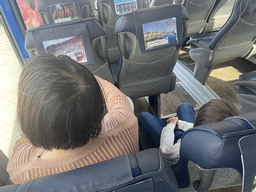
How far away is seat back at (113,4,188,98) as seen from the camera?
1021 mm

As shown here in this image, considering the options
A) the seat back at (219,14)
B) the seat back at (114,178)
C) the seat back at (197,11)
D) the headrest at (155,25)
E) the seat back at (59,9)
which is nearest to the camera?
the seat back at (114,178)

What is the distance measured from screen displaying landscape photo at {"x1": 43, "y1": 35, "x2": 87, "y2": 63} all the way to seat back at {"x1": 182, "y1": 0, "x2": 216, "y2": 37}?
1.53 meters

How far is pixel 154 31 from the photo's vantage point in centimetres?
108

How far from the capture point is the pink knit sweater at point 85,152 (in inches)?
17.9

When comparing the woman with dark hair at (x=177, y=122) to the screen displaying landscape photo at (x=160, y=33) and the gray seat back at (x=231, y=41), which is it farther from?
the gray seat back at (x=231, y=41)

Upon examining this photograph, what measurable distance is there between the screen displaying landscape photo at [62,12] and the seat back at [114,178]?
70.5 inches

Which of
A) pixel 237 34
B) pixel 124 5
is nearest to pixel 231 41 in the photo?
pixel 237 34

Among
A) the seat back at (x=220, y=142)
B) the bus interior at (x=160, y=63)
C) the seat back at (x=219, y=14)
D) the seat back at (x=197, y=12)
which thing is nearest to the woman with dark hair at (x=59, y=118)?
the bus interior at (x=160, y=63)

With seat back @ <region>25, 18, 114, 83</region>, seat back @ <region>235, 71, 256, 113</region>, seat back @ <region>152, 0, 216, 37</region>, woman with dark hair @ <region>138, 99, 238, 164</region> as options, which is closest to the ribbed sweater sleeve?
woman with dark hair @ <region>138, 99, 238, 164</region>

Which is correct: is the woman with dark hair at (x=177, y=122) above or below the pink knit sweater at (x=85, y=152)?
below

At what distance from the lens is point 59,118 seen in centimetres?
36

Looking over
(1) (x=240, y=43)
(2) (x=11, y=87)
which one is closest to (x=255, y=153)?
(1) (x=240, y=43)

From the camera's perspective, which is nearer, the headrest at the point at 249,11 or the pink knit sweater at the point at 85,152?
the pink knit sweater at the point at 85,152

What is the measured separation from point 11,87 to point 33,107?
171cm
